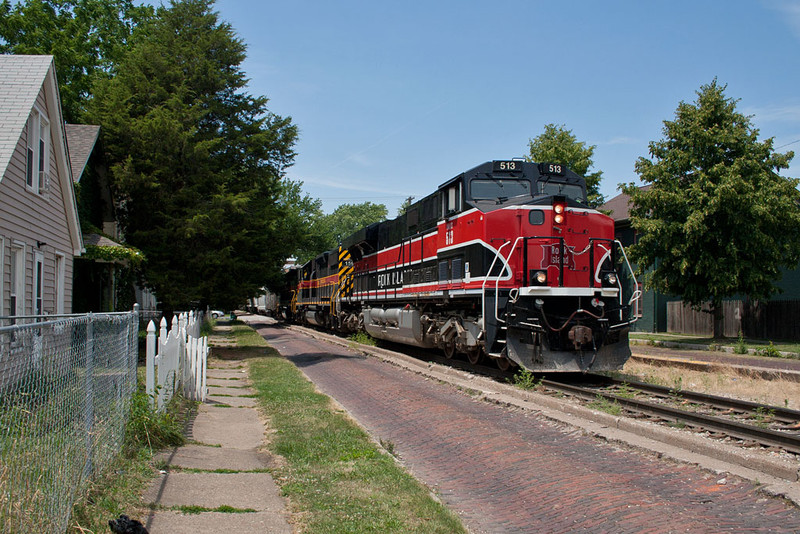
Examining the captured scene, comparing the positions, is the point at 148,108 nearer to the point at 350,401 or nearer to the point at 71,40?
the point at 350,401

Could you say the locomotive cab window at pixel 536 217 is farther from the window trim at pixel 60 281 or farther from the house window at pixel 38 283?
the window trim at pixel 60 281

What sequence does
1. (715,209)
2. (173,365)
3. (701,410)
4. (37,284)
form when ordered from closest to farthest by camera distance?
(173,365) → (701,410) → (37,284) → (715,209)

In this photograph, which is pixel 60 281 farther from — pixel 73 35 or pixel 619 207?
pixel 619 207

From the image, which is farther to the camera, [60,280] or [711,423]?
[60,280]

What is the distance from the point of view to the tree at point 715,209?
2383 centimetres

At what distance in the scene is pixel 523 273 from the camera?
11.8 metres

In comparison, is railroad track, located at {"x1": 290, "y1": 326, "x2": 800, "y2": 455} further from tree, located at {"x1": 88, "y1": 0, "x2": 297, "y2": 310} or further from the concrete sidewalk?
tree, located at {"x1": 88, "y1": 0, "x2": 297, "y2": 310}

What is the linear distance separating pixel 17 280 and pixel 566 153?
87.4ft

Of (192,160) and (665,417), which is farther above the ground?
(192,160)

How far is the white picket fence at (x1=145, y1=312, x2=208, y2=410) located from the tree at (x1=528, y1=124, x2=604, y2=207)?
83.7 ft

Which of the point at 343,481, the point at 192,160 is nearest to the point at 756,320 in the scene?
the point at 192,160

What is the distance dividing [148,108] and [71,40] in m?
21.2

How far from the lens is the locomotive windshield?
1341cm

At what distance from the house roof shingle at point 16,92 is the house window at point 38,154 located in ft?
1.67
